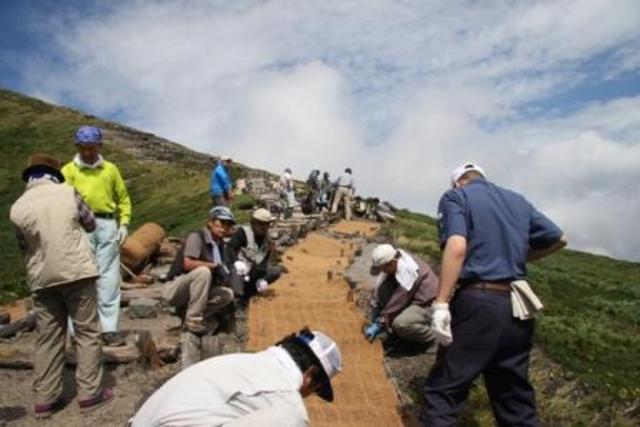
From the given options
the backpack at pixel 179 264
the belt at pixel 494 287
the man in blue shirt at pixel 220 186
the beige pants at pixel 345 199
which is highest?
the beige pants at pixel 345 199

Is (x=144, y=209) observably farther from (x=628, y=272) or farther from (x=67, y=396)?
(x=67, y=396)

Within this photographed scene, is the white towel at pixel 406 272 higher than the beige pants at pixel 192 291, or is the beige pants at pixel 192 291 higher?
the white towel at pixel 406 272

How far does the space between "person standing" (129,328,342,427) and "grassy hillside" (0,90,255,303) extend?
12360 mm

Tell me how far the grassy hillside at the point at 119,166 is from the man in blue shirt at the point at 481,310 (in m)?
11.8

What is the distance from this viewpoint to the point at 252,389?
2811mm

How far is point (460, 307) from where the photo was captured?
446cm

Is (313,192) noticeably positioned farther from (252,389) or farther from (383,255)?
(252,389)

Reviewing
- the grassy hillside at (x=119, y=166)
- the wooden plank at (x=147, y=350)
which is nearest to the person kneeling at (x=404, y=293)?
the wooden plank at (x=147, y=350)

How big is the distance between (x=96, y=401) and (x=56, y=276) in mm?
1199

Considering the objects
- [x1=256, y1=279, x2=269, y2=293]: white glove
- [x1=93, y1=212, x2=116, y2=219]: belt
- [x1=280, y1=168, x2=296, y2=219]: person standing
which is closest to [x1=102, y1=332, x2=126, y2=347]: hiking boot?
[x1=93, y1=212, x2=116, y2=219]: belt

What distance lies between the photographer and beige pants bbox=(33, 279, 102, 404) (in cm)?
562

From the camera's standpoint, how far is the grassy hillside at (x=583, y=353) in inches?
272

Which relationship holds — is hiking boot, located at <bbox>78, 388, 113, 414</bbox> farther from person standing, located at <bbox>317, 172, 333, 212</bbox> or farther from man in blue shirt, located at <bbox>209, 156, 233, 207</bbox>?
person standing, located at <bbox>317, 172, 333, 212</bbox>

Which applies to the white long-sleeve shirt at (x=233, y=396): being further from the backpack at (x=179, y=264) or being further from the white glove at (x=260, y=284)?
the white glove at (x=260, y=284)
